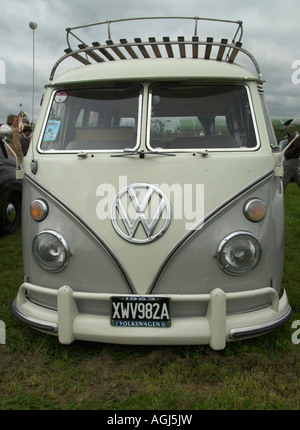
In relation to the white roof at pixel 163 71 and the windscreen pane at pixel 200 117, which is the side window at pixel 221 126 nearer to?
the windscreen pane at pixel 200 117

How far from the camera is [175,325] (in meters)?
2.50

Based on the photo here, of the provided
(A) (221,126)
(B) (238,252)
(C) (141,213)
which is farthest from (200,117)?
(B) (238,252)

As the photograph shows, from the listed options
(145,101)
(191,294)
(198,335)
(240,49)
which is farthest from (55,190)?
(240,49)

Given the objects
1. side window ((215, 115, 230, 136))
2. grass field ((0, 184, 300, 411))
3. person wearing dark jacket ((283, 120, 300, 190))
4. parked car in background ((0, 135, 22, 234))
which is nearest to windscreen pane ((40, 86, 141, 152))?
side window ((215, 115, 230, 136))

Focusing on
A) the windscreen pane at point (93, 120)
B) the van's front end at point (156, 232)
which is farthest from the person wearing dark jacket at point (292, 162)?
the windscreen pane at point (93, 120)

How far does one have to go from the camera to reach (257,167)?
2.72m

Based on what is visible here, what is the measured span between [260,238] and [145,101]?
1398mm

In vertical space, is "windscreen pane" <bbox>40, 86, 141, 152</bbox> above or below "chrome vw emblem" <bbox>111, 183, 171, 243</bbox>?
above

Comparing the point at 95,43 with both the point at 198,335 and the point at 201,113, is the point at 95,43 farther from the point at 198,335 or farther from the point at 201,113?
the point at 198,335

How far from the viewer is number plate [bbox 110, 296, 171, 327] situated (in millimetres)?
2480

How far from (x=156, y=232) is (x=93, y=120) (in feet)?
4.15

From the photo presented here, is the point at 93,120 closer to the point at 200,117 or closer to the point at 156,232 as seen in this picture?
the point at 200,117

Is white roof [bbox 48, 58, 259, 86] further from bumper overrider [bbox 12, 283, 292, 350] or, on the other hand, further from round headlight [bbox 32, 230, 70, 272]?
bumper overrider [bbox 12, 283, 292, 350]

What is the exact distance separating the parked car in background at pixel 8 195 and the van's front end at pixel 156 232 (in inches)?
137
